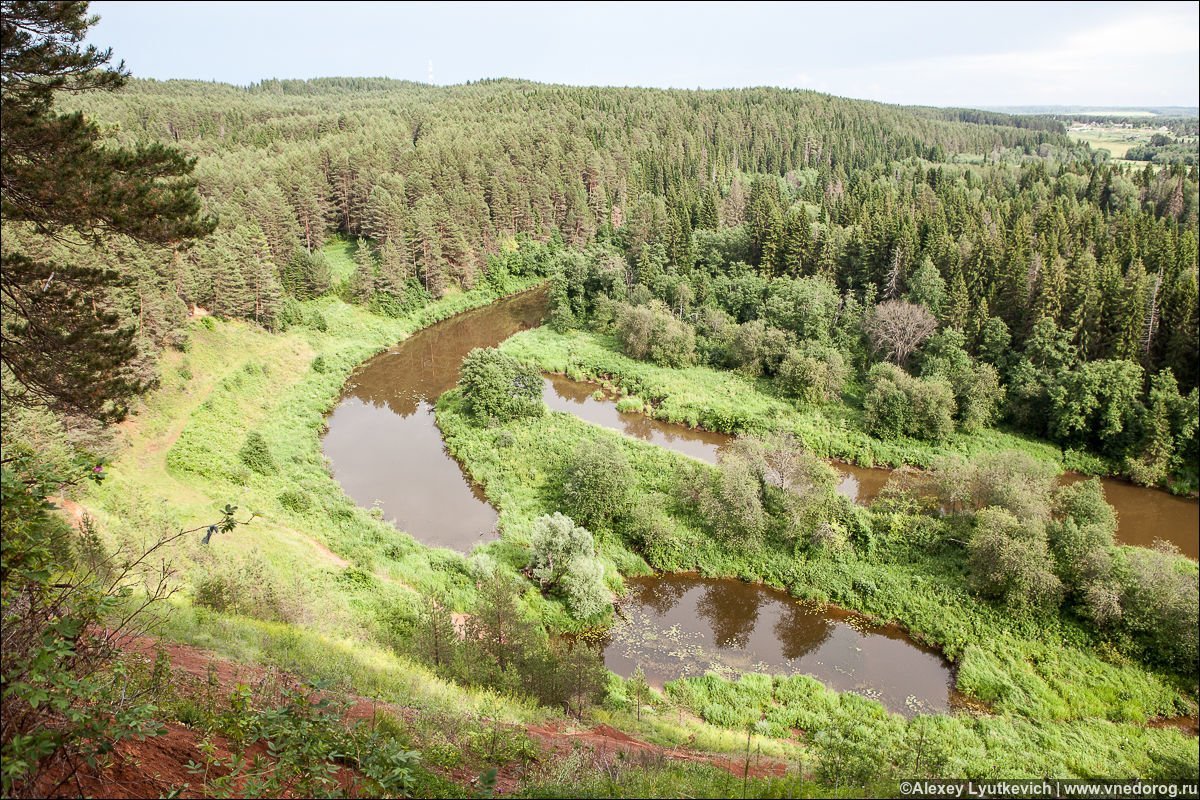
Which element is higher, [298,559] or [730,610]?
[298,559]

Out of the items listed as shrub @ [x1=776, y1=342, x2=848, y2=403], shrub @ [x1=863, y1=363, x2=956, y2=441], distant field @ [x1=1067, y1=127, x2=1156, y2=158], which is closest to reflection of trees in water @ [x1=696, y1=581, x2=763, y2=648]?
shrub @ [x1=863, y1=363, x2=956, y2=441]

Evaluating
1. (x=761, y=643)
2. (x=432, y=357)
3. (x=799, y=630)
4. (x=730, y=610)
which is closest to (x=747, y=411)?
(x=730, y=610)

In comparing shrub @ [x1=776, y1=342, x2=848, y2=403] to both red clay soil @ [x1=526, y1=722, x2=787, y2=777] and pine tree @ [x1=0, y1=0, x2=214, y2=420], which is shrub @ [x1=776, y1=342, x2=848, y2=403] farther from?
pine tree @ [x1=0, y1=0, x2=214, y2=420]

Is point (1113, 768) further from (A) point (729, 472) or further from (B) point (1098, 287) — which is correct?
(B) point (1098, 287)

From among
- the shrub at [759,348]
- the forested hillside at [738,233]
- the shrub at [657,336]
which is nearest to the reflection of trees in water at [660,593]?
the shrub at [759,348]

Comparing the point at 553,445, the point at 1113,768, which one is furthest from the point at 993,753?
the point at 553,445

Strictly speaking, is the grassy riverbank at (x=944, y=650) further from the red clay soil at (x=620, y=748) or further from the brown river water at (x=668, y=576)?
the red clay soil at (x=620, y=748)

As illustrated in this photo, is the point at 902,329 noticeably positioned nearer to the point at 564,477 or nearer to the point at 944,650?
the point at 944,650
